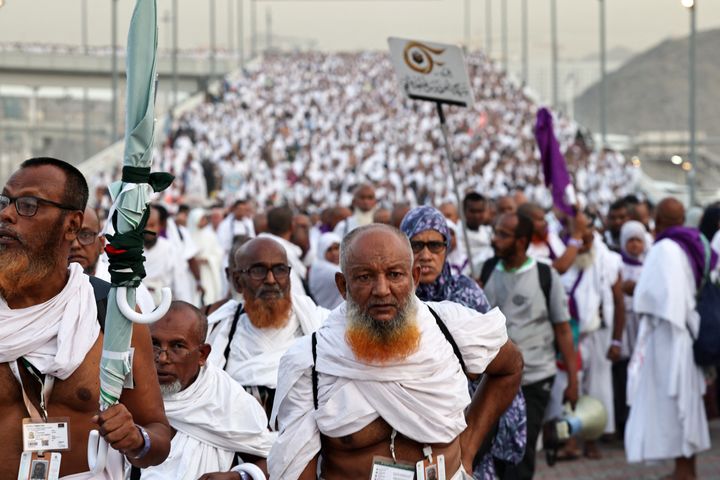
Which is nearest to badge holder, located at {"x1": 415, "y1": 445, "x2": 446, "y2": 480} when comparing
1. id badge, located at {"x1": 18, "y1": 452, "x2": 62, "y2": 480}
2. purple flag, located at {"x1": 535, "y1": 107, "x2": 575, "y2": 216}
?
id badge, located at {"x1": 18, "y1": 452, "x2": 62, "y2": 480}

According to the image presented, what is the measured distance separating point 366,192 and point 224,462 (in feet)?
21.9

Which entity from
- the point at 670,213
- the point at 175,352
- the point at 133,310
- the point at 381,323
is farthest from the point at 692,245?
the point at 133,310

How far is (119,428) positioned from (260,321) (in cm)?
244

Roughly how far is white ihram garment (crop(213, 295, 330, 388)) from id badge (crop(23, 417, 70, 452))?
2062mm

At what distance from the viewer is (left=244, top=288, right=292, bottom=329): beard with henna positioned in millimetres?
5824

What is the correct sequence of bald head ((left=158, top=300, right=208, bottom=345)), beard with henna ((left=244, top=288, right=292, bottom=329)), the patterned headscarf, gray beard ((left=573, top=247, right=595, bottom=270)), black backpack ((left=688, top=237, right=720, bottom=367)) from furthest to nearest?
gray beard ((left=573, top=247, right=595, bottom=270)), black backpack ((left=688, top=237, right=720, bottom=367)), beard with henna ((left=244, top=288, right=292, bottom=329)), the patterned headscarf, bald head ((left=158, top=300, right=208, bottom=345))

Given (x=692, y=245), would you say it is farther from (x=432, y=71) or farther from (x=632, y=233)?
(x=632, y=233)

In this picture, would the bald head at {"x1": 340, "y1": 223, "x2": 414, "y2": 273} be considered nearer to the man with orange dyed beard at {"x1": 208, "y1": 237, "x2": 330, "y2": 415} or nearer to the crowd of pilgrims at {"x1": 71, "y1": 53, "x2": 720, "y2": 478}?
the crowd of pilgrims at {"x1": 71, "y1": 53, "x2": 720, "y2": 478}

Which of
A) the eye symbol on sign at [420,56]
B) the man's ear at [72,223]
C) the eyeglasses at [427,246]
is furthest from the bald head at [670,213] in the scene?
the man's ear at [72,223]

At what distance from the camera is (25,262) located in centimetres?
353

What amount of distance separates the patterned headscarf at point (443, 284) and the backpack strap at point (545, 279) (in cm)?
173

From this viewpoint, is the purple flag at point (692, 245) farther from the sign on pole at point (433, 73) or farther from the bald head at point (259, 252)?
the bald head at point (259, 252)

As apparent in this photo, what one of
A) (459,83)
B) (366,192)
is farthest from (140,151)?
(366,192)

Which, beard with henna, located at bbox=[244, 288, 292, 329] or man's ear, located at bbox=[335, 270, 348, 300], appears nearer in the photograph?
man's ear, located at bbox=[335, 270, 348, 300]
